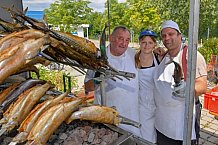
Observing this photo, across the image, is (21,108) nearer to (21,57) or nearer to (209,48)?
(21,57)

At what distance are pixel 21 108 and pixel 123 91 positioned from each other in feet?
3.84

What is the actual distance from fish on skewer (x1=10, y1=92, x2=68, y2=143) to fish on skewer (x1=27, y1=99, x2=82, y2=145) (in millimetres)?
17

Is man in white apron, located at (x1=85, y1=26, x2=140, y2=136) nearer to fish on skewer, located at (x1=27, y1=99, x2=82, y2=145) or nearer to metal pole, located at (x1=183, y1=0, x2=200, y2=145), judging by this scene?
metal pole, located at (x1=183, y1=0, x2=200, y2=145)

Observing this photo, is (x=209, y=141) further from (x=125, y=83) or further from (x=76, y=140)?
(x=76, y=140)

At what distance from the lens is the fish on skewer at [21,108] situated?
0.89 meters

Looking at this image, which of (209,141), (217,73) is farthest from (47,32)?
(217,73)

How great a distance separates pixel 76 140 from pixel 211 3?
9949mm

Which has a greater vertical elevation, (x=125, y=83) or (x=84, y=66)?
(x=84, y=66)

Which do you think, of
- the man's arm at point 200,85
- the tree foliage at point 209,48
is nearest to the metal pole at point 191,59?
the man's arm at point 200,85

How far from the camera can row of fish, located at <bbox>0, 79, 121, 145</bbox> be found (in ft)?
2.88

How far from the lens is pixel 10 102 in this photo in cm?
96

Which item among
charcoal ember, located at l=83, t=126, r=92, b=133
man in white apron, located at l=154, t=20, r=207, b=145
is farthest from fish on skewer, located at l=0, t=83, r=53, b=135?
man in white apron, located at l=154, t=20, r=207, b=145

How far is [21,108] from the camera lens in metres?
0.92

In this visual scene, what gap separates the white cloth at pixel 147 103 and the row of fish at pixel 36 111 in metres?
1.09
